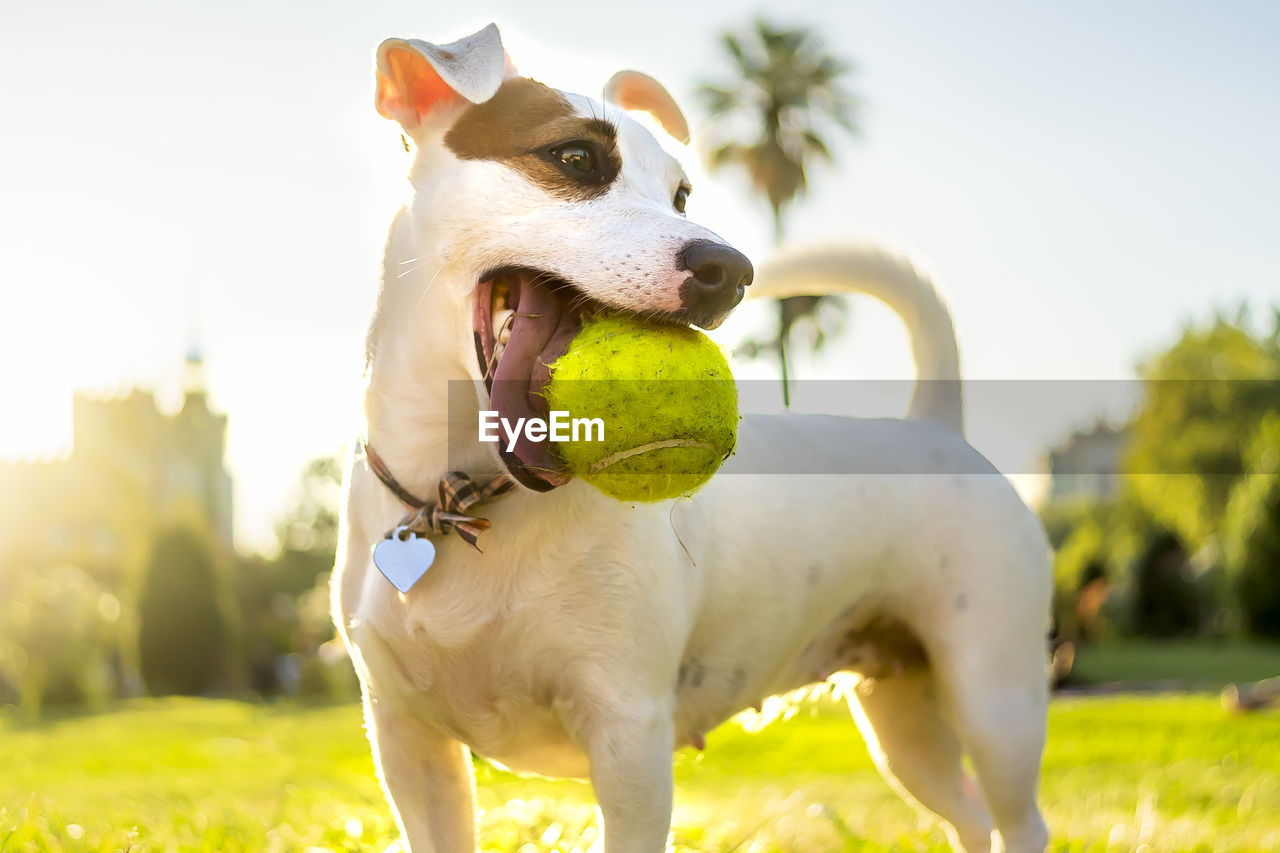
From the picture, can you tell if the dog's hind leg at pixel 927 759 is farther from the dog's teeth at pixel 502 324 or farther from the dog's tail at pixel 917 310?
the dog's teeth at pixel 502 324

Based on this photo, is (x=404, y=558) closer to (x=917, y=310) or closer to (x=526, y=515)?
(x=526, y=515)

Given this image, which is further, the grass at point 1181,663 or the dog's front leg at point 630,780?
the grass at point 1181,663

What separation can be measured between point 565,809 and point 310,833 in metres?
1.36

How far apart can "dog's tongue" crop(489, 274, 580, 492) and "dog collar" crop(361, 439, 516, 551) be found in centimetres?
17

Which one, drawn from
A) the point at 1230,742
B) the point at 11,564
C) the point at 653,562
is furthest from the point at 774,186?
the point at 11,564

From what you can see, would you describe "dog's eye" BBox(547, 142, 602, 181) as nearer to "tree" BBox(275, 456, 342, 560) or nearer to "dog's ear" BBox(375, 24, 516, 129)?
"dog's ear" BBox(375, 24, 516, 129)

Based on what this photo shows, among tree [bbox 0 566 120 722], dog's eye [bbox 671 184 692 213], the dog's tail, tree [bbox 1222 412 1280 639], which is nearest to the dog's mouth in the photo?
dog's eye [bbox 671 184 692 213]

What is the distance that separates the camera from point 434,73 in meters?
3.01

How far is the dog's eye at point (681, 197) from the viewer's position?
3.25 meters

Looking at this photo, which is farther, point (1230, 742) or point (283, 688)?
point (283, 688)

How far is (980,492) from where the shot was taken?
4.11m

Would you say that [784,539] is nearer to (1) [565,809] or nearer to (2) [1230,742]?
(1) [565,809]

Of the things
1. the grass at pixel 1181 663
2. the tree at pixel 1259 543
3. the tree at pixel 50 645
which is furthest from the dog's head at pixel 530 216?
the tree at pixel 1259 543

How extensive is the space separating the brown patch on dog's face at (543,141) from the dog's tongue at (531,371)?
11.0 inches
